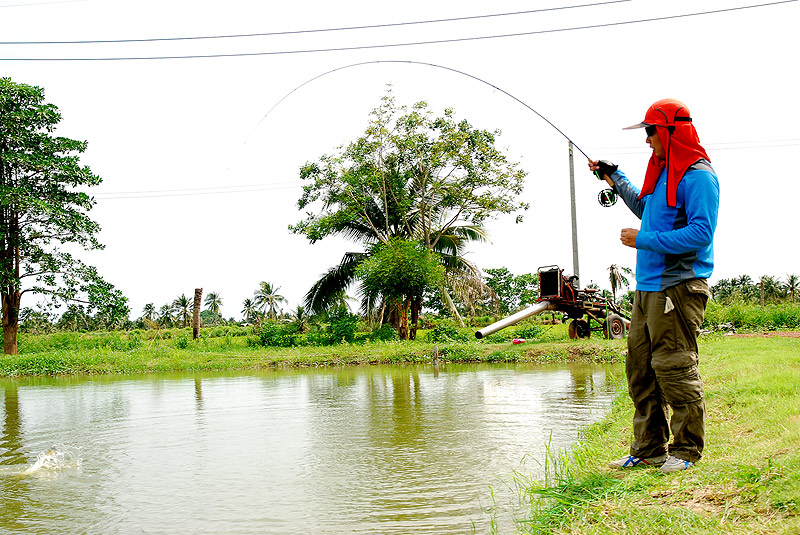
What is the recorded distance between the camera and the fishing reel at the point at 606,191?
3988mm

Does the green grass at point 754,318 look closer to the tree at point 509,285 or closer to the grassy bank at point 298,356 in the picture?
the grassy bank at point 298,356

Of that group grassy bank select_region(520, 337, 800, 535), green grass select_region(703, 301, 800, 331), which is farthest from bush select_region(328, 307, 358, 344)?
grassy bank select_region(520, 337, 800, 535)

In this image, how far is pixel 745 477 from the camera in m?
2.88

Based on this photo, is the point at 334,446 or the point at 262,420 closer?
the point at 334,446

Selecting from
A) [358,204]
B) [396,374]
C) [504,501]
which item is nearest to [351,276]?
[358,204]

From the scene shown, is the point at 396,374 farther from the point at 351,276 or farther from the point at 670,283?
the point at 670,283

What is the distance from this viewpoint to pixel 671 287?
332cm

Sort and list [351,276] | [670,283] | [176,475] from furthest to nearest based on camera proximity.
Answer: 1. [351,276]
2. [176,475]
3. [670,283]

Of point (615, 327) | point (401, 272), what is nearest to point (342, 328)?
point (401, 272)

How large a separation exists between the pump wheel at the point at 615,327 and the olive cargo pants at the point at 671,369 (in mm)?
15126

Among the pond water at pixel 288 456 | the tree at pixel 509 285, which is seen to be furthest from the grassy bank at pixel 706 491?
the tree at pixel 509 285

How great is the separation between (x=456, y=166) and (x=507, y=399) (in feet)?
46.3

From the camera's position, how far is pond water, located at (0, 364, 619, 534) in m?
4.33

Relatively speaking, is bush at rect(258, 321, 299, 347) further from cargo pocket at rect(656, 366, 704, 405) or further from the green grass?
cargo pocket at rect(656, 366, 704, 405)
